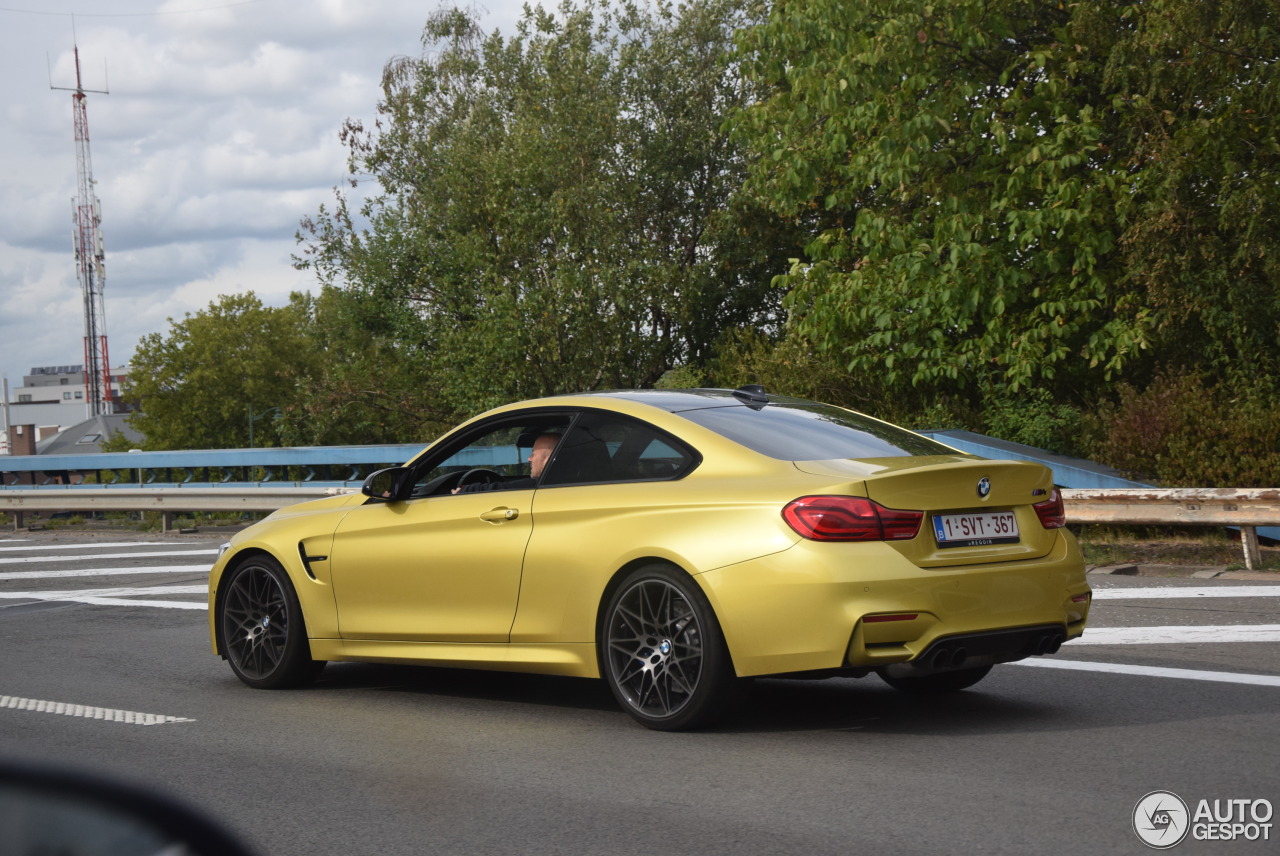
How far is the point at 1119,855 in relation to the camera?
13.4 ft

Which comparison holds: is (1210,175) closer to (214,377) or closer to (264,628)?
(264,628)

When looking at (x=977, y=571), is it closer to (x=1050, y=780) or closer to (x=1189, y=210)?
(x=1050, y=780)

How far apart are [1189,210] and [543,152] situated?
1548cm

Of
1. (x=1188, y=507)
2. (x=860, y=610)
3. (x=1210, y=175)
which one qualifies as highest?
(x=1210, y=175)

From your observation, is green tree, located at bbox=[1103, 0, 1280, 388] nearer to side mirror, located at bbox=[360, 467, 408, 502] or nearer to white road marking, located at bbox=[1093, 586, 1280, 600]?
white road marking, located at bbox=[1093, 586, 1280, 600]

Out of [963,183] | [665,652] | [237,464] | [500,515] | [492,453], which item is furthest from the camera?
[237,464]

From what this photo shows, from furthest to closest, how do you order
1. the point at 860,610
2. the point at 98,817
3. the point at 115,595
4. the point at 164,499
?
the point at 164,499
the point at 115,595
the point at 860,610
the point at 98,817

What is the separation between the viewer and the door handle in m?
6.56

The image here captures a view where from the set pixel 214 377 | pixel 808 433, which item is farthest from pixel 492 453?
pixel 214 377

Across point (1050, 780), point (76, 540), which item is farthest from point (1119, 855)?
point (76, 540)

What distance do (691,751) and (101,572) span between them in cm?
1031

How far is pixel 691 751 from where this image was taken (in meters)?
5.63

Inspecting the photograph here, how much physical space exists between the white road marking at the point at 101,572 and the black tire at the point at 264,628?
655 cm

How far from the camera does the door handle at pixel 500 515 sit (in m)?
6.56
